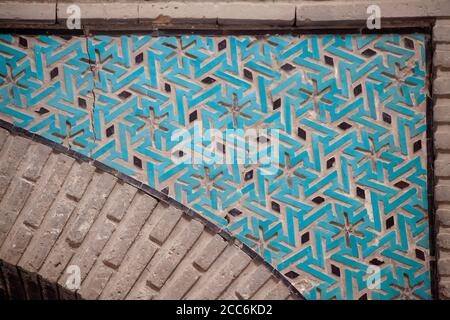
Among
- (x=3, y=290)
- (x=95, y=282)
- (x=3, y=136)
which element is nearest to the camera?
(x=95, y=282)

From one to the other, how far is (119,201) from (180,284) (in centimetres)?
50

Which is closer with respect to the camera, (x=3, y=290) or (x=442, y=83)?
(x=442, y=83)

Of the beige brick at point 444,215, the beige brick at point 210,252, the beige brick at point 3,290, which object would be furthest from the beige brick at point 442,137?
the beige brick at point 3,290

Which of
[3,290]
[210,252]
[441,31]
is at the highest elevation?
[441,31]

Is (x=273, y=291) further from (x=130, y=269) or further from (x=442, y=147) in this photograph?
(x=442, y=147)

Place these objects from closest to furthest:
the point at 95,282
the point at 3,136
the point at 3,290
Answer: the point at 95,282 → the point at 3,136 → the point at 3,290

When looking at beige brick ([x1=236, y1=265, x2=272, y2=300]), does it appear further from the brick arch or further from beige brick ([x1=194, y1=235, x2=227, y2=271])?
beige brick ([x1=194, y1=235, x2=227, y2=271])

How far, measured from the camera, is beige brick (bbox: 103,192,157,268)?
2.51 metres

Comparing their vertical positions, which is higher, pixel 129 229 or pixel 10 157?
pixel 10 157

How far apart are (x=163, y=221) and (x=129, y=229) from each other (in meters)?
0.17

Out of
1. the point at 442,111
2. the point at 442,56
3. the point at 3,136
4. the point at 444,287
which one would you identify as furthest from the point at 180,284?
the point at 442,56

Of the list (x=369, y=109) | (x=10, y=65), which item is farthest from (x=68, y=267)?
(x=369, y=109)

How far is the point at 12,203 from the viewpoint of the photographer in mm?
2533

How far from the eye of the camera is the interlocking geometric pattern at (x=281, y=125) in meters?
2.57
